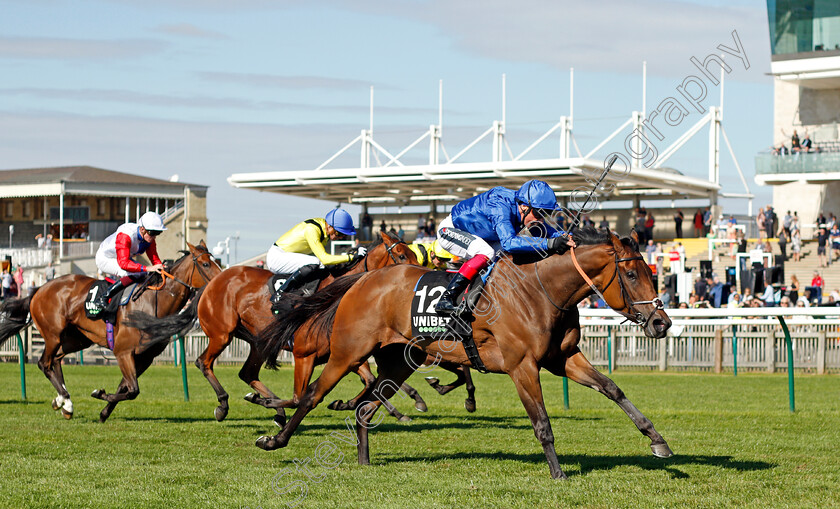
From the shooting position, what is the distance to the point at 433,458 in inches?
277

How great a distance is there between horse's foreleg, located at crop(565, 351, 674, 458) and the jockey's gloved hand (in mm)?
700

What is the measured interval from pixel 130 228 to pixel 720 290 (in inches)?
558

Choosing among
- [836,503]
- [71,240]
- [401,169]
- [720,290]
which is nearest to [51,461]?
[836,503]

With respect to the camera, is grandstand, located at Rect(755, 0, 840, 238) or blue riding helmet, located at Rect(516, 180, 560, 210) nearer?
blue riding helmet, located at Rect(516, 180, 560, 210)

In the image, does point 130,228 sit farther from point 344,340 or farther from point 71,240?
point 71,240

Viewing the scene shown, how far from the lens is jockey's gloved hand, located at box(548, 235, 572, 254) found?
6.34 m

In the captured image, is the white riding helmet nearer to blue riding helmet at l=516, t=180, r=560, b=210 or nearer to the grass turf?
the grass turf

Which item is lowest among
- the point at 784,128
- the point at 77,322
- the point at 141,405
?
the point at 141,405

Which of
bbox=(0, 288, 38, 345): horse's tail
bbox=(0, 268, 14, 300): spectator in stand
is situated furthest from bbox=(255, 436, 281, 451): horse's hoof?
bbox=(0, 268, 14, 300): spectator in stand

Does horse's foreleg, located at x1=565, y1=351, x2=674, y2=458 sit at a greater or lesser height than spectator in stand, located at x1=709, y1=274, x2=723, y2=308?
greater

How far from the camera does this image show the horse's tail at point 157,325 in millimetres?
9711

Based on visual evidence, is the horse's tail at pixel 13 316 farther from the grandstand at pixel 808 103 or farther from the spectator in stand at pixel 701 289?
the grandstand at pixel 808 103

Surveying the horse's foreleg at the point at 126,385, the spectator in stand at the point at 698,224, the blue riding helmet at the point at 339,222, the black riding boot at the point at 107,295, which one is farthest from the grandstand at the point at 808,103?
the horse's foreleg at the point at 126,385

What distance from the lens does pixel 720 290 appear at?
21188 millimetres
